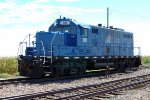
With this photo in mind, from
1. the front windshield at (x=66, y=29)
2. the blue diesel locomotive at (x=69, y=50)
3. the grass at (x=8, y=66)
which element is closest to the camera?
the blue diesel locomotive at (x=69, y=50)

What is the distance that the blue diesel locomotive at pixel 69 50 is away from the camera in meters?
18.0

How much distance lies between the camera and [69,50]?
781 inches

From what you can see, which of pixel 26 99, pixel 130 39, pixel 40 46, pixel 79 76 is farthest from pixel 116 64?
pixel 26 99

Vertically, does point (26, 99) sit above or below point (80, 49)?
below

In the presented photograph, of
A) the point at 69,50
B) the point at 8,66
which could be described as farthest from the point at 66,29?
the point at 8,66

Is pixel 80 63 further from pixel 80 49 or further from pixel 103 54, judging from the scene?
pixel 103 54

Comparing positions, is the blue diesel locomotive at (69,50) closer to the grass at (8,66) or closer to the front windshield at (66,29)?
the front windshield at (66,29)

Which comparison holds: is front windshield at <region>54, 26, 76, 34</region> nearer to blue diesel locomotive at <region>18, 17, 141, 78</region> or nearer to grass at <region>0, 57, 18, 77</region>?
blue diesel locomotive at <region>18, 17, 141, 78</region>

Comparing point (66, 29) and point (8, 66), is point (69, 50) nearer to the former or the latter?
point (66, 29)

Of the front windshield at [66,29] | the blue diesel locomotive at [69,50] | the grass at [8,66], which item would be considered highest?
the front windshield at [66,29]

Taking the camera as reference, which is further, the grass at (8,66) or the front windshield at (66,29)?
the grass at (8,66)

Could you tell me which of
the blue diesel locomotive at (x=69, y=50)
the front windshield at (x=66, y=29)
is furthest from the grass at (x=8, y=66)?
the front windshield at (x=66, y=29)

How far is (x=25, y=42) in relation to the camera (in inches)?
742

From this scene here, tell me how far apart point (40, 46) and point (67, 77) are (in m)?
2.43
